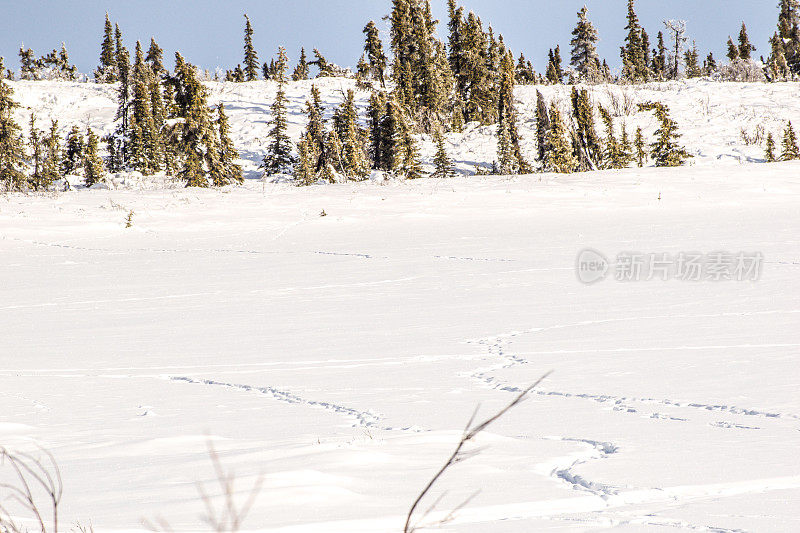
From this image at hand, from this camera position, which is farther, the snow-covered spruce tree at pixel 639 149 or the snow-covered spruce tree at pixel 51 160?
the snow-covered spruce tree at pixel 51 160

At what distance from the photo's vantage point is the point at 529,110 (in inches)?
1844

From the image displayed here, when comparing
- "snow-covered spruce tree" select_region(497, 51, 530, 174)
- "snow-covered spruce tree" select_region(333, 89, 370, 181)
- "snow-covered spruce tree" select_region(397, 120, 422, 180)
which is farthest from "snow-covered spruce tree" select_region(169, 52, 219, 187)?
"snow-covered spruce tree" select_region(497, 51, 530, 174)

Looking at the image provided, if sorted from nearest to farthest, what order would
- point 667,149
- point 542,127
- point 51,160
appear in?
point 667,149, point 542,127, point 51,160

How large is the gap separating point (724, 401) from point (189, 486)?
9.70ft

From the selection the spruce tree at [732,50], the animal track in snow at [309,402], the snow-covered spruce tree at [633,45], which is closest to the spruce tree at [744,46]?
the spruce tree at [732,50]

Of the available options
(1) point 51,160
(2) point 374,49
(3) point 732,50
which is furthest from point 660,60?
(1) point 51,160

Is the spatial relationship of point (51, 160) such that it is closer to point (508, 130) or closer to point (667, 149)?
point (508, 130)

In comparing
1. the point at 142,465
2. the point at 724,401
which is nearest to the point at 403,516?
the point at 142,465

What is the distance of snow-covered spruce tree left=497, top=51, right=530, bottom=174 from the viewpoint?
36.1 meters

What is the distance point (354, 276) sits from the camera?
10.9 m

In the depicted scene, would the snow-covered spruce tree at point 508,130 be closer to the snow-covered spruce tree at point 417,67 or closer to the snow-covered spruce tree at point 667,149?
the snow-covered spruce tree at point 417,67

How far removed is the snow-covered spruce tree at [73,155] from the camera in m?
43.6

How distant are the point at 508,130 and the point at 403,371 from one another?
114 ft

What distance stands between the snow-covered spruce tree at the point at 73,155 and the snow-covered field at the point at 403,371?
30.0m
